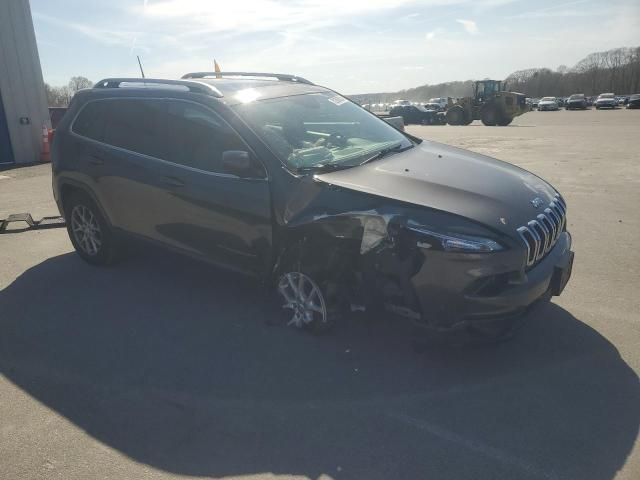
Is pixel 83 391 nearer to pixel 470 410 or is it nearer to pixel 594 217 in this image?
pixel 470 410

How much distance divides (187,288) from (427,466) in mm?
2934

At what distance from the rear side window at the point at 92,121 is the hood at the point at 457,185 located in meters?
2.63

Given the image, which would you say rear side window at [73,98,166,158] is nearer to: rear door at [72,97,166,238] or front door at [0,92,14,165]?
rear door at [72,97,166,238]

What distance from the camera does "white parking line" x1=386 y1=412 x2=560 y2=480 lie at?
244cm

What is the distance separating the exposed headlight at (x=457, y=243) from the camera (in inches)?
115

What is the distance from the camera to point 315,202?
347 cm

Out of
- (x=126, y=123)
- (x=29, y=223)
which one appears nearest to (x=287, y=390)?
(x=126, y=123)

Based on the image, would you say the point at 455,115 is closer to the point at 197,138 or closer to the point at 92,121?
the point at 92,121

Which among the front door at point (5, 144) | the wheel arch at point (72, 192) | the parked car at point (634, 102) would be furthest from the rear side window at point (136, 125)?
the parked car at point (634, 102)

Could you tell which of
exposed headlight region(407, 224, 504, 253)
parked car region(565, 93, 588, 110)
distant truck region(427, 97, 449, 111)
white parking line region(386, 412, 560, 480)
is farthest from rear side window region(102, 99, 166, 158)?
parked car region(565, 93, 588, 110)

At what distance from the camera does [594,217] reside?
6688mm

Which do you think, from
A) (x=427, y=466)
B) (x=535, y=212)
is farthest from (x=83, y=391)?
(x=535, y=212)

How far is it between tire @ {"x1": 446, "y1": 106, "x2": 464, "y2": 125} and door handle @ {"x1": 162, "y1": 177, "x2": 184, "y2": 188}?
2942cm

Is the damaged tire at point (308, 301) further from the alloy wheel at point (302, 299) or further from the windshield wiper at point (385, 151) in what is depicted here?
the windshield wiper at point (385, 151)
